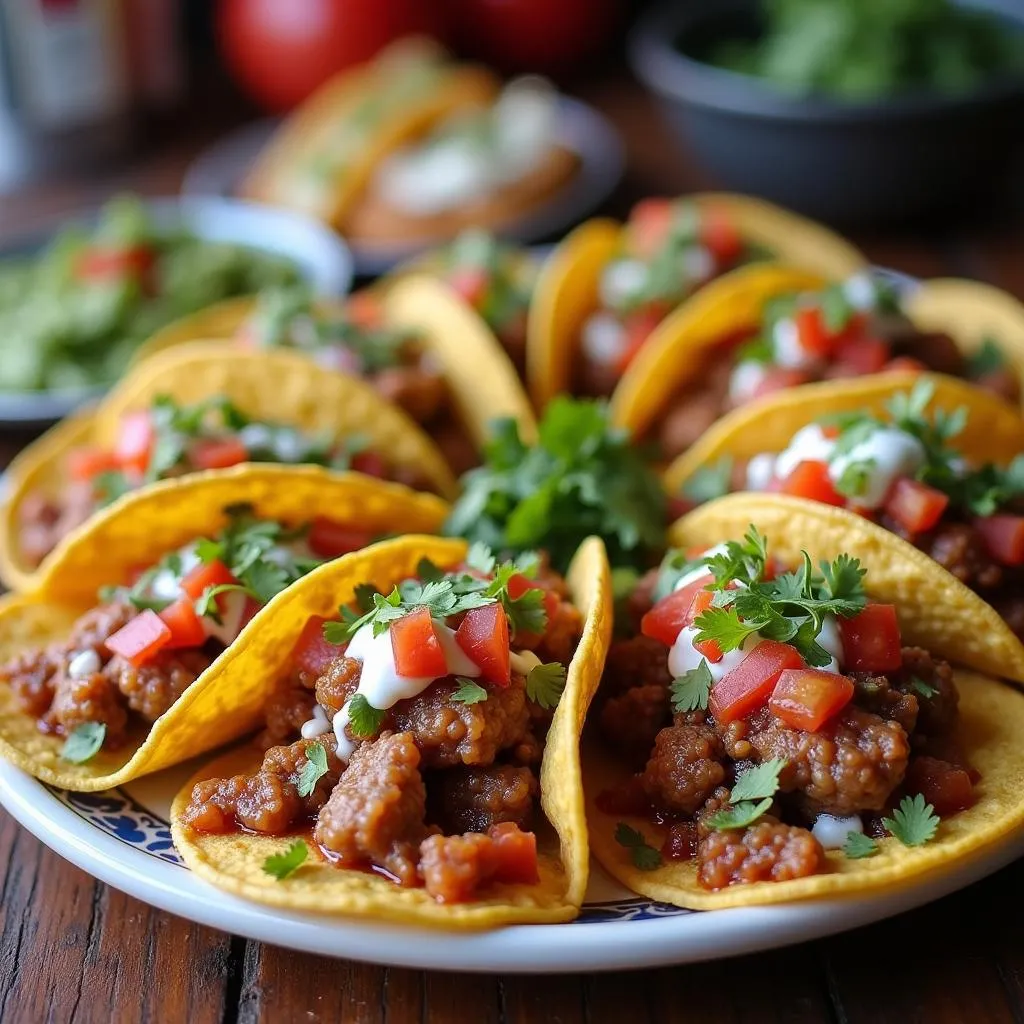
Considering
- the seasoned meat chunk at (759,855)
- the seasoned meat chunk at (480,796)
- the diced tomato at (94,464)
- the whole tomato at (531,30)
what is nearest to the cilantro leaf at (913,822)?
the seasoned meat chunk at (759,855)

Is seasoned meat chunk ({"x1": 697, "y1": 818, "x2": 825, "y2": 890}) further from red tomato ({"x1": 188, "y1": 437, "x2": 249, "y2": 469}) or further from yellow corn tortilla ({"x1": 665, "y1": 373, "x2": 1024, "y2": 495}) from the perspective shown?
red tomato ({"x1": 188, "y1": 437, "x2": 249, "y2": 469})

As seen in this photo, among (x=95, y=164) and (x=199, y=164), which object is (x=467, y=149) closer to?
(x=199, y=164)

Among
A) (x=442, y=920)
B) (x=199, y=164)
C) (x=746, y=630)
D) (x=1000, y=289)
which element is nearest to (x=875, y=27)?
(x=1000, y=289)

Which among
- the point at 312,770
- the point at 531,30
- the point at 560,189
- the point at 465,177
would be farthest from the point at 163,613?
the point at 531,30

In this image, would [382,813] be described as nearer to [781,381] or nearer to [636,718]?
[636,718]

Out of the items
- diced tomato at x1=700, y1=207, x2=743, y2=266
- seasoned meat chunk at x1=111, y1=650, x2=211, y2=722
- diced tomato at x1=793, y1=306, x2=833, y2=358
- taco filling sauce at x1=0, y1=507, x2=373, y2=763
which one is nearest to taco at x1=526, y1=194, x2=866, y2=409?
diced tomato at x1=700, y1=207, x2=743, y2=266
